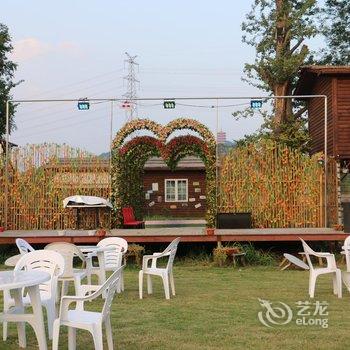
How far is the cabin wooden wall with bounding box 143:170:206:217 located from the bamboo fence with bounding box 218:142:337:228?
15112 mm

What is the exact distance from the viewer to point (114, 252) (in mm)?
9727

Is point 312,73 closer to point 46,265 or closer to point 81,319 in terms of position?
point 46,265

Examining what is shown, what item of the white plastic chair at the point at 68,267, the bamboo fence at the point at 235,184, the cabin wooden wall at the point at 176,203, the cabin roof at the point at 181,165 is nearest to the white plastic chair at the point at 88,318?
the white plastic chair at the point at 68,267

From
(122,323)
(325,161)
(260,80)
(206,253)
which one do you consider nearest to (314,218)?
(325,161)

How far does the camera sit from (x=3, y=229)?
15234mm

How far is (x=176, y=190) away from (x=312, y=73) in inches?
536

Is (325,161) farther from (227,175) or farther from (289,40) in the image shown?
(289,40)

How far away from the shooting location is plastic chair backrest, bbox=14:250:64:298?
20.4 ft

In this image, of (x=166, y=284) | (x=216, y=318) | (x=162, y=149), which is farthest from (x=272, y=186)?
(x=216, y=318)

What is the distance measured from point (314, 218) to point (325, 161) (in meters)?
1.46

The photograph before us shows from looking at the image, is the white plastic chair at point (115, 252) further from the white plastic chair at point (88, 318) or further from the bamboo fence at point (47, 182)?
the bamboo fence at point (47, 182)

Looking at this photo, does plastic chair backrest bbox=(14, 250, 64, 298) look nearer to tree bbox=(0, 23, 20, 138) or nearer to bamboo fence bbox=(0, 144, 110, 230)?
bamboo fence bbox=(0, 144, 110, 230)

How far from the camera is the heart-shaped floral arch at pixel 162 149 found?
15672mm

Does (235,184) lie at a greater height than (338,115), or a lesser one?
lesser
